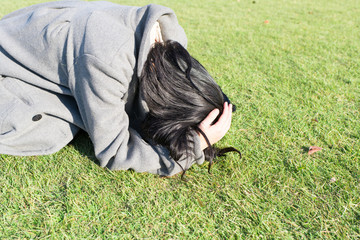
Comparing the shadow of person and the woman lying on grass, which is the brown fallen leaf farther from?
the shadow of person

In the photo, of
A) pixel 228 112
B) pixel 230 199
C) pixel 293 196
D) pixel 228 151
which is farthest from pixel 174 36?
pixel 293 196

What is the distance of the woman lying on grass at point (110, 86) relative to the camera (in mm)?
1517

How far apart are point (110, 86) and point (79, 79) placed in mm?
159

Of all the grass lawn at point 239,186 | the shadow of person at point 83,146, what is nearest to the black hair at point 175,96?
the grass lawn at point 239,186

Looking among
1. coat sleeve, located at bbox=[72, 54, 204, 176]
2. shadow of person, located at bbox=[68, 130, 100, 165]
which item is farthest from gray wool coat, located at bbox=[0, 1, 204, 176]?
shadow of person, located at bbox=[68, 130, 100, 165]

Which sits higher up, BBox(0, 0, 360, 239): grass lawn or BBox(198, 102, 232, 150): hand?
BBox(198, 102, 232, 150): hand

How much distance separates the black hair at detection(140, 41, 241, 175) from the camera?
1561 millimetres

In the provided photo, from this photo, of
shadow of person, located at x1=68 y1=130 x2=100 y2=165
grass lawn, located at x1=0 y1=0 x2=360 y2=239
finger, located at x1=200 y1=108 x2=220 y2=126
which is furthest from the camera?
shadow of person, located at x1=68 y1=130 x2=100 y2=165

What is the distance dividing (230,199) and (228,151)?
0.36 meters

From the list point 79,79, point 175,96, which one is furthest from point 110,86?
point 175,96

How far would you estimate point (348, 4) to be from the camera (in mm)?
7551

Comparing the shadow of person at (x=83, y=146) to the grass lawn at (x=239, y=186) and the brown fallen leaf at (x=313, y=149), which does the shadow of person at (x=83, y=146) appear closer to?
the grass lawn at (x=239, y=186)

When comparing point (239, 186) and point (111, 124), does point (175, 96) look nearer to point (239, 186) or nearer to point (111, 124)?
point (111, 124)

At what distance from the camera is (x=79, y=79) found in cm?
152
